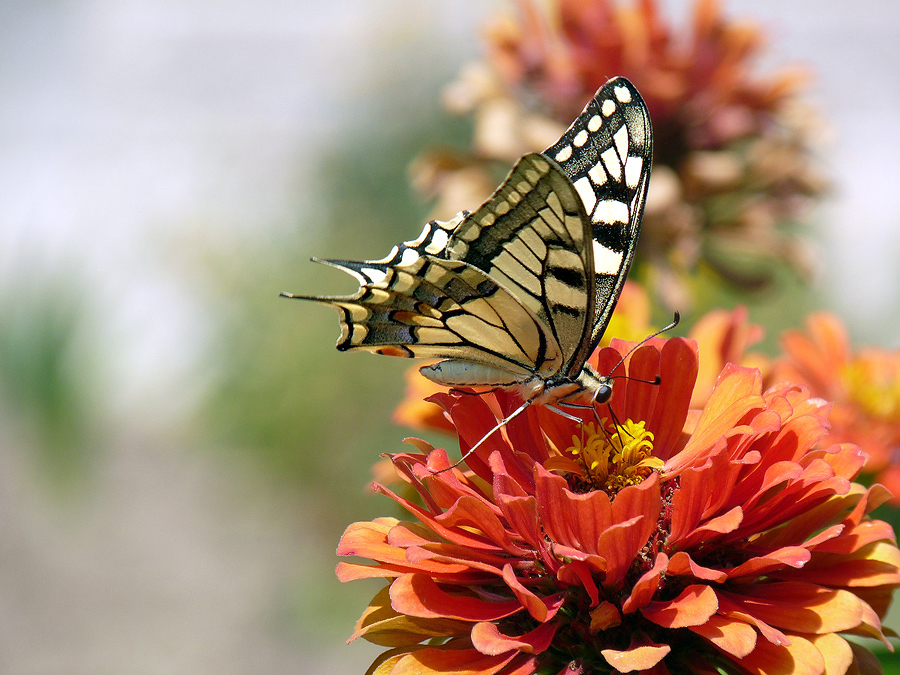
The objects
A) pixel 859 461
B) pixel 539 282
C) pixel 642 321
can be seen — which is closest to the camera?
pixel 859 461

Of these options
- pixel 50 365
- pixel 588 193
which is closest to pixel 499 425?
pixel 588 193

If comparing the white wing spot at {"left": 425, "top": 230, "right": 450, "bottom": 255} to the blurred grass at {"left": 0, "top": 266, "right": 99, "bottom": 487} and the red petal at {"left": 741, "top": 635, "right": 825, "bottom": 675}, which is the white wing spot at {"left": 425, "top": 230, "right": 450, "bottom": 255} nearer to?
the red petal at {"left": 741, "top": 635, "right": 825, "bottom": 675}

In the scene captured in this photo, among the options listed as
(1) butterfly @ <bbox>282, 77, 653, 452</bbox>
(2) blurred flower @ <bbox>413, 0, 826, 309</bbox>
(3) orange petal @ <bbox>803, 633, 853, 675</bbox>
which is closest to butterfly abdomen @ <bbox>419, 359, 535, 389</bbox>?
(1) butterfly @ <bbox>282, 77, 653, 452</bbox>

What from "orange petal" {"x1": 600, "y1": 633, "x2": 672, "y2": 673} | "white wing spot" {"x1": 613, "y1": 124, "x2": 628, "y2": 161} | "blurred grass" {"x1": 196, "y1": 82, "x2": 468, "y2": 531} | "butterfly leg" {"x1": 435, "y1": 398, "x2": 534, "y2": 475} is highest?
"blurred grass" {"x1": 196, "y1": 82, "x2": 468, "y2": 531}

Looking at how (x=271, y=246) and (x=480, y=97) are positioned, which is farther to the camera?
(x=271, y=246)

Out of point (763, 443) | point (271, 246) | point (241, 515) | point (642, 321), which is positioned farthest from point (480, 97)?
point (241, 515)

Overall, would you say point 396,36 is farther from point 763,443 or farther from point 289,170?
point 763,443

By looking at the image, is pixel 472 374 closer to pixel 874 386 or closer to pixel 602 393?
pixel 602 393
